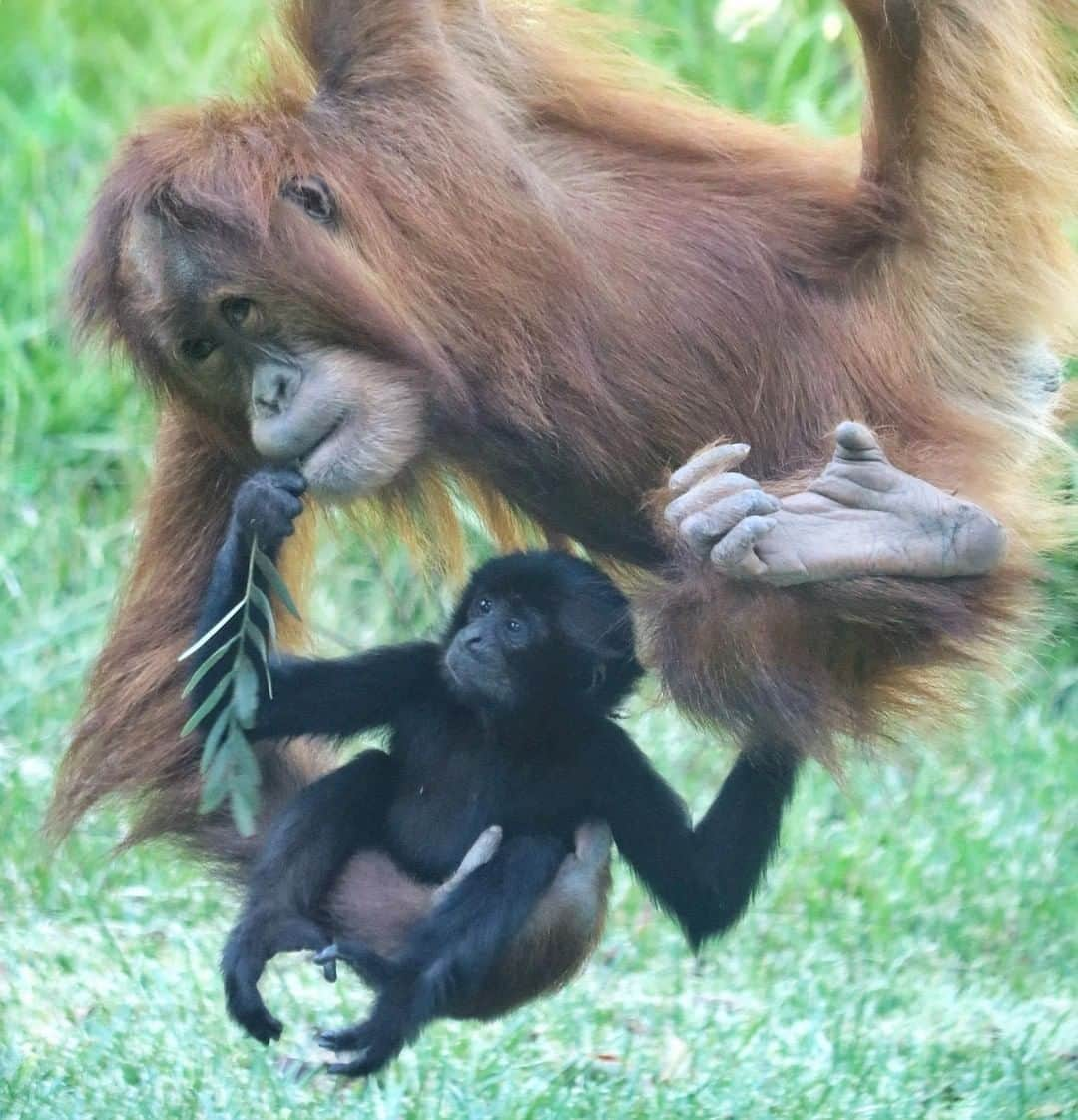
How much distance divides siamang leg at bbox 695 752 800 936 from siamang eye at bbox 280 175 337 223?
1212 millimetres

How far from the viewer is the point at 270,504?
10.9 ft

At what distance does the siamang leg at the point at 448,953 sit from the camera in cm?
337

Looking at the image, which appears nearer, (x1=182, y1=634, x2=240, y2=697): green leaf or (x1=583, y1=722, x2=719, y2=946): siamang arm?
(x1=182, y1=634, x2=240, y2=697): green leaf

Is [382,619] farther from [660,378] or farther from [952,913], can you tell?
[660,378]

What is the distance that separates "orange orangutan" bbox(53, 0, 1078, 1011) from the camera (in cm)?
342

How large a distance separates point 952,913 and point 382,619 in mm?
2426

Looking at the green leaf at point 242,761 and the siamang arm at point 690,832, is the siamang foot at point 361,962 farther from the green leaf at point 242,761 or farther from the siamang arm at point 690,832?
the siamang arm at point 690,832

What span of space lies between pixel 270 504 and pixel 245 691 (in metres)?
0.33

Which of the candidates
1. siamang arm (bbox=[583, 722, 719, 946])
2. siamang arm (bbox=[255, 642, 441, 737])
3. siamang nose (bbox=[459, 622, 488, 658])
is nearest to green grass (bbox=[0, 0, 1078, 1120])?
siamang arm (bbox=[583, 722, 719, 946])

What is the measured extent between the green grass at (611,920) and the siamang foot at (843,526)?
496 mm

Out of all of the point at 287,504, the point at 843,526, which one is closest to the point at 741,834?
the point at 843,526

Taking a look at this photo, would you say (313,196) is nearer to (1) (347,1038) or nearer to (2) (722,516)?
(2) (722,516)

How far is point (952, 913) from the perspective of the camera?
18.4 ft

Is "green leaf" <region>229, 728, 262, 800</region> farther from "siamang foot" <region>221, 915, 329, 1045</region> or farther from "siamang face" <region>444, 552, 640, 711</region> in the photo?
"siamang face" <region>444, 552, 640, 711</region>
